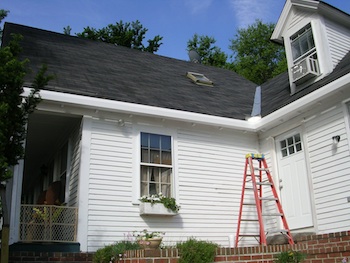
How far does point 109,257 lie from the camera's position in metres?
6.48

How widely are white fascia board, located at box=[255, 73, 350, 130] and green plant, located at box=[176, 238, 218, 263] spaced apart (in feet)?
13.8

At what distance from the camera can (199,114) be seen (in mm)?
9633

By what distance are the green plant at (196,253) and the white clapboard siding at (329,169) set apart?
3.41 metres

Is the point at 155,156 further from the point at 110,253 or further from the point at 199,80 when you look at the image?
the point at 199,80

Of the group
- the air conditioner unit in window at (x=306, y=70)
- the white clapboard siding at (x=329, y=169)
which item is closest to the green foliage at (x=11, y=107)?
the white clapboard siding at (x=329, y=169)

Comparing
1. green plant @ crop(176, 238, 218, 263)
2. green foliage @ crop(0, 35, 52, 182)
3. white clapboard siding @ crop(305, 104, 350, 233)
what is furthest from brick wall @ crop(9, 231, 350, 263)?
green foliage @ crop(0, 35, 52, 182)

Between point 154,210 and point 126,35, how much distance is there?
17.9 metres

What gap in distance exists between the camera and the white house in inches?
326

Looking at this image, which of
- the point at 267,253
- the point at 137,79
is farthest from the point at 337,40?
the point at 267,253

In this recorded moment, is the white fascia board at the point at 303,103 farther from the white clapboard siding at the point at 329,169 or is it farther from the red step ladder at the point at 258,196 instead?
the red step ladder at the point at 258,196

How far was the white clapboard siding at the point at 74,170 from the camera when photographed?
8.58 metres

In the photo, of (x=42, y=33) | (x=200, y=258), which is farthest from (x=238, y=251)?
(x=42, y=33)

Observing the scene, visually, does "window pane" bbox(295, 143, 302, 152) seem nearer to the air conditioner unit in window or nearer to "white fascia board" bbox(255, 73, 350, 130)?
"white fascia board" bbox(255, 73, 350, 130)

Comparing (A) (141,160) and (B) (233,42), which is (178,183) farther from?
(B) (233,42)
